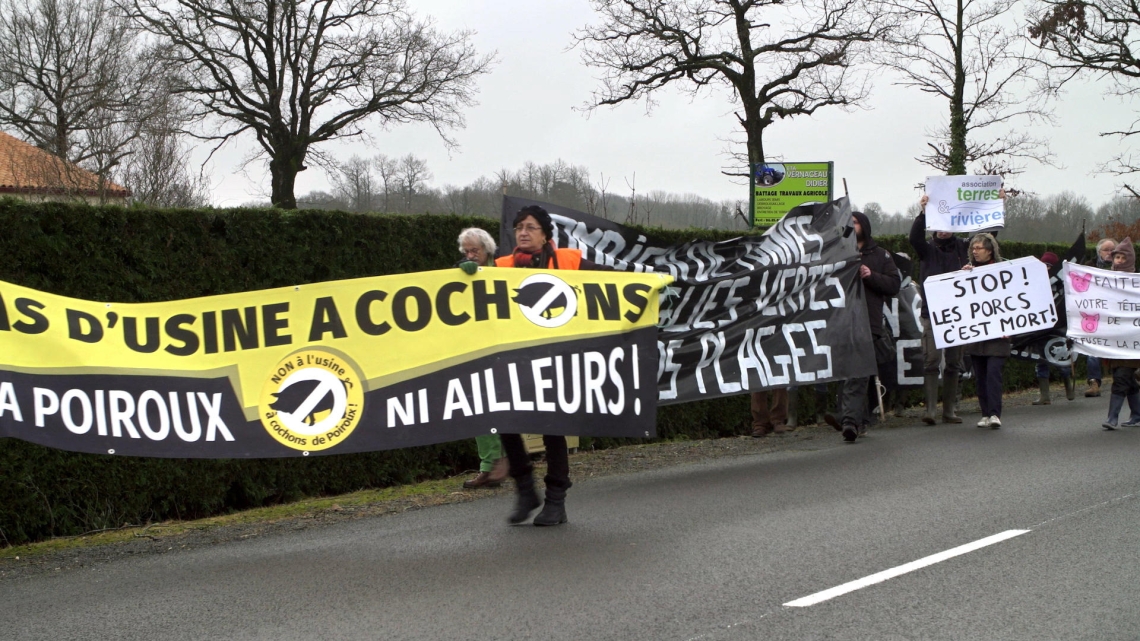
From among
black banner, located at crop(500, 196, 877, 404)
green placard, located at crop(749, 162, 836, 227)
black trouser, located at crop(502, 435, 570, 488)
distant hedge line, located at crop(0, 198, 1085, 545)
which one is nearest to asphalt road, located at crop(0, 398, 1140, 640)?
black trouser, located at crop(502, 435, 570, 488)

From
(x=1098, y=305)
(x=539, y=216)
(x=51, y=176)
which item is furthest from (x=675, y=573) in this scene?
(x=51, y=176)

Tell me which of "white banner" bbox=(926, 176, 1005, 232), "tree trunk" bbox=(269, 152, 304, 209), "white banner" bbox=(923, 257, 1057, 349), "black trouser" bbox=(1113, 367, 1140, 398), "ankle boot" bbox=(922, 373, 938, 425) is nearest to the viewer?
"black trouser" bbox=(1113, 367, 1140, 398)

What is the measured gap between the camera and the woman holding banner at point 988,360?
11727 millimetres

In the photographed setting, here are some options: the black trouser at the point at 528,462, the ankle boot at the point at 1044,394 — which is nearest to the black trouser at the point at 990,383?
the ankle boot at the point at 1044,394

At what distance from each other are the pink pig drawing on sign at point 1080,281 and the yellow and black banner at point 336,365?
7406 mm

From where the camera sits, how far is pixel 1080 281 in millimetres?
12820

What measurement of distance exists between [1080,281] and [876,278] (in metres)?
3.14

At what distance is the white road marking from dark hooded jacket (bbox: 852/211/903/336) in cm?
510

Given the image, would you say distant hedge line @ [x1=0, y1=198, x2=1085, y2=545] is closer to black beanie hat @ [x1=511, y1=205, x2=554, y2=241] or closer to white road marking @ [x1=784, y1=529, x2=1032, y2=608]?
black beanie hat @ [x1=511, y1=205, x2=554, y2=241]

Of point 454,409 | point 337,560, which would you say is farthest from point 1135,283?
point 337,560

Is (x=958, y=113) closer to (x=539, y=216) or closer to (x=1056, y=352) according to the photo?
(x=1056, y=352)

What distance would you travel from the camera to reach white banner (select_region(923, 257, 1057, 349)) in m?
12.0

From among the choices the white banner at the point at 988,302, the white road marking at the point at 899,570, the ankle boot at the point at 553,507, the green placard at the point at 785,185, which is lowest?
the white road marking at the point at 899,570

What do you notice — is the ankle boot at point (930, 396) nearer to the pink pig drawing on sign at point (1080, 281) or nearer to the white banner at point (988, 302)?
the white banner at point (988, 302)
